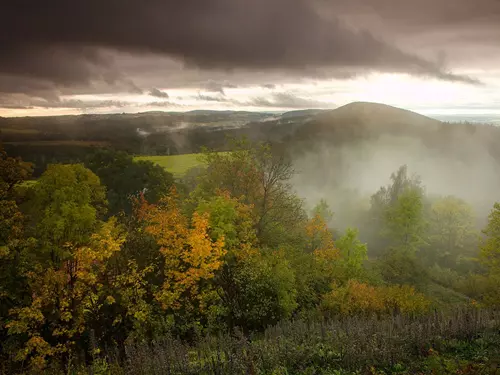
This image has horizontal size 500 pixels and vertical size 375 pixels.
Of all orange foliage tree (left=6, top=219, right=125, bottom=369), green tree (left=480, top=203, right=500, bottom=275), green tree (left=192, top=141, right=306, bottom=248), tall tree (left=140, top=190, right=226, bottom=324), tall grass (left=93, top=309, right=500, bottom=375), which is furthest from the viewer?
green tree (left=480, top=203, right=500, bottom=275)

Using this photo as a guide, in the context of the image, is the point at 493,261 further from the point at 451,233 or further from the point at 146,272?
the point at 146,272

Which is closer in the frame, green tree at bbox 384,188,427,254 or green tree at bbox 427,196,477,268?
green tree at bbox 384,188,427,254

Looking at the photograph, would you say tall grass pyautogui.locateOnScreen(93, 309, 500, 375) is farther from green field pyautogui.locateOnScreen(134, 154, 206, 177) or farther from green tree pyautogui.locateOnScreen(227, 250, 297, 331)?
green field pyautogui.locateOnScreen(134, 154, 206, 177)

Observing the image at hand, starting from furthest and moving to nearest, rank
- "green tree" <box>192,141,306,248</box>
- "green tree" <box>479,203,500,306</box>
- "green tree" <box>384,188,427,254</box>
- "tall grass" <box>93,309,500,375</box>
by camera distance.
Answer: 1. "green tree" <box>384,188,427,254</box>
2. "green tree" <box>479,203,500,306</box>
3. "green tree" <box>192,141,306,248</box>
4. "tall grass" <box>93,309,500,375</box>

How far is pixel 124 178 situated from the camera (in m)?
50.6

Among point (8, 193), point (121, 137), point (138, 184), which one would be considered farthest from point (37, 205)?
point (121, 137)

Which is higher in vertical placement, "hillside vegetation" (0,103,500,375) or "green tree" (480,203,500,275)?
"hillside vegetation" (0,103,500,375)

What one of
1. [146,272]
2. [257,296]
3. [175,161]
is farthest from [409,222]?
[175,161]

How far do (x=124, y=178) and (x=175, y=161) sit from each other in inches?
1406

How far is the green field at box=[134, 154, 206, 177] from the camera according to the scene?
7812 cm

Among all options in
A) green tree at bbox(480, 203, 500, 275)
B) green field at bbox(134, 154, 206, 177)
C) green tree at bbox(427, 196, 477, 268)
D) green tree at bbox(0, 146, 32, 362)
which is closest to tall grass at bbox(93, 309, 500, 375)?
green tree at bbox(0, 146, 32, 362)

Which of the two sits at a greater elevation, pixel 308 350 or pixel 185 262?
pixel 185 262

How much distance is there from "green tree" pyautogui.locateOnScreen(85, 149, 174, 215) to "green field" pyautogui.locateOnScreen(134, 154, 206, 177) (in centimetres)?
1927

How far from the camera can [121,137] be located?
7769cm
